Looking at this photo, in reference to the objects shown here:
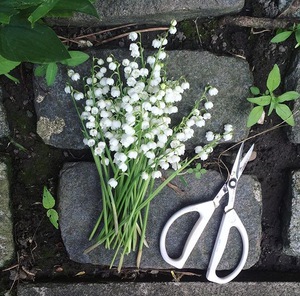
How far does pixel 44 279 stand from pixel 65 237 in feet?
0.48

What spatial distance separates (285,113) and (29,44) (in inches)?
25.4

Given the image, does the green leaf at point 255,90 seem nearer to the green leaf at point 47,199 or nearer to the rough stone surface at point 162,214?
the rough stone surface at point 162,214

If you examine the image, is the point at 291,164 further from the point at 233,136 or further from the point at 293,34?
the point at 293,34

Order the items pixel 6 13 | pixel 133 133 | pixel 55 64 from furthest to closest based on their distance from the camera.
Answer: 1. pixel 55 64
2. pixel 133 133
3. pixel 6 13

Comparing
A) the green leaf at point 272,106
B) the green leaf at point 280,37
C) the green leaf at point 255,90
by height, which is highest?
the green leaf at point 280,37

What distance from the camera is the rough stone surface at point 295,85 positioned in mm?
1310

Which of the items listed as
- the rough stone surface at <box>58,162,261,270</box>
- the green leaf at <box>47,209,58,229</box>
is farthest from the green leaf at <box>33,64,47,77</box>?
the green leaf at <box>47,209,58,229</box>

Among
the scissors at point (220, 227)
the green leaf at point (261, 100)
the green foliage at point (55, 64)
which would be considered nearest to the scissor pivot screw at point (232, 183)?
the scissors at point (220, 227)

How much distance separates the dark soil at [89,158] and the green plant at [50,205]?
55mm

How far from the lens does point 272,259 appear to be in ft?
4.59

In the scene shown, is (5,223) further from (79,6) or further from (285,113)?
(285,113)

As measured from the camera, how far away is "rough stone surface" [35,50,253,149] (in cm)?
131

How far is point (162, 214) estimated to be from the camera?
1.34 m

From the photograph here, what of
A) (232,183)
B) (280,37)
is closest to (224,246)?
(232,183)
